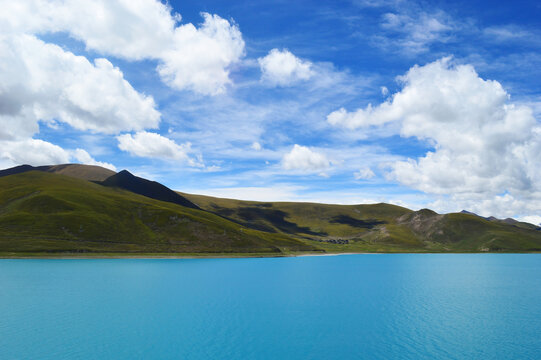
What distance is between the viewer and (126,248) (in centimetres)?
19950

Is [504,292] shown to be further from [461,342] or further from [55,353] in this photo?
[55,353]

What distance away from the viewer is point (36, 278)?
100938 mm

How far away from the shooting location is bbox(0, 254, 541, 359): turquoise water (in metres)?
46.3

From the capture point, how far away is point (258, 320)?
6206 centimetres

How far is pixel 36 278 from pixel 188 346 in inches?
3105

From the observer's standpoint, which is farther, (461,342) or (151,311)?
(151,311)

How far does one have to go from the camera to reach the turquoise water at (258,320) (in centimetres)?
4628

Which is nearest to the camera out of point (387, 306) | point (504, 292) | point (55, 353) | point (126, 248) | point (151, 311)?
point (55, 353)

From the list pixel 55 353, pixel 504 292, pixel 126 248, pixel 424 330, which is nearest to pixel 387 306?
pixel 424 330

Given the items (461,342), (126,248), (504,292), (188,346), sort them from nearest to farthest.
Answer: (188,346) < (461,342) < (504,292) < (126,248)

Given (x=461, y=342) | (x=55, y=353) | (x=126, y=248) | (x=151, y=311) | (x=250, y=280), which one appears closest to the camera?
(x=55, y=353)

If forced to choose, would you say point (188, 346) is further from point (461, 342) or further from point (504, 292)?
point (504, 292)

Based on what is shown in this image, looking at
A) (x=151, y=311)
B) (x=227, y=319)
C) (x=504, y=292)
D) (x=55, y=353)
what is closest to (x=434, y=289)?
(x=504, y=292)

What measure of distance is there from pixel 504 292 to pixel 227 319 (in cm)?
8351
